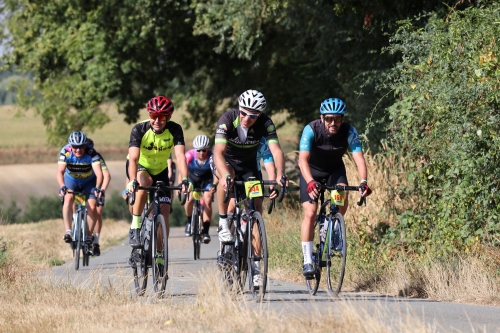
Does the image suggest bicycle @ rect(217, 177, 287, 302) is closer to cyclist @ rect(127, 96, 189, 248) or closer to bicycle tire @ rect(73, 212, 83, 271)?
cyclist @ rect(127, 96, 189, 248)

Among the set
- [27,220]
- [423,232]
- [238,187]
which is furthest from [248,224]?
[27,220]

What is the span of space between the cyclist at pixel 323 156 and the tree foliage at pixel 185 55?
31.3 feet

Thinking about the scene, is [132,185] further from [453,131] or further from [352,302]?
[453,131]

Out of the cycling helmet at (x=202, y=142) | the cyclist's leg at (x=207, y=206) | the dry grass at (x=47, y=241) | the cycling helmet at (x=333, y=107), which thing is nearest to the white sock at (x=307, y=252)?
the cycling helmet at (x=333, y=107)

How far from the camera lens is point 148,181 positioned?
36.2ft

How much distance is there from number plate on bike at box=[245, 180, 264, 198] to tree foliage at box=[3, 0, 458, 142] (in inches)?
411

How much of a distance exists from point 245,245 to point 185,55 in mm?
20707

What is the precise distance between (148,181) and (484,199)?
3.72 m

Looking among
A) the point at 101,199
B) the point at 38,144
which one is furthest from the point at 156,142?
the point at 38,144

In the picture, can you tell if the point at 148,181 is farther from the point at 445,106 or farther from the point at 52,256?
the point at 52,256

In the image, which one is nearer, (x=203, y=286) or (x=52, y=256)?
(x=203, y=286)

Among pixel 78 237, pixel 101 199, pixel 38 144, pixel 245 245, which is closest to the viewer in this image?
pixel 245 245

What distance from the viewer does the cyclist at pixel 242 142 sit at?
10031 millimetres

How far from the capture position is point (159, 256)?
10250mm
